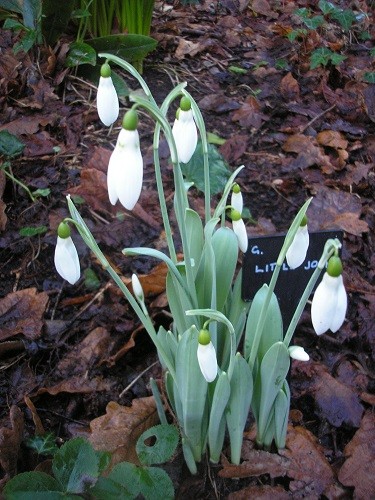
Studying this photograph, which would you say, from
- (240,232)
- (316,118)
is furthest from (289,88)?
(240,232)

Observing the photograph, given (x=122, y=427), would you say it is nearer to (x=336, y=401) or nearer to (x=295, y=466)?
(x=295, y=466)

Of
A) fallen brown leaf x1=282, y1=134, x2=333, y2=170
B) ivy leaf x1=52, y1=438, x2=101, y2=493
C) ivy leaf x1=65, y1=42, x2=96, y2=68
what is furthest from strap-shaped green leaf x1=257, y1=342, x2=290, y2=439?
ivy leaf x1=65, y1=42, x2=96, y2=68

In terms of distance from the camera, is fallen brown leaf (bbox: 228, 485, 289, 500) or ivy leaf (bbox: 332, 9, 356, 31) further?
ivy leaf (bbox: 332, 9, 356, 31)

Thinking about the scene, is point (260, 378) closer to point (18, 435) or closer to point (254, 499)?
point (254, 499)

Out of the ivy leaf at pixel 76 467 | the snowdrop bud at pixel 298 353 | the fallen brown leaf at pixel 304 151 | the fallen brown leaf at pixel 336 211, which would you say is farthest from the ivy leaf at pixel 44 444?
the fallen brown leaf at pixel 304 151

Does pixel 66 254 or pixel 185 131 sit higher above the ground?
pixel 185 131

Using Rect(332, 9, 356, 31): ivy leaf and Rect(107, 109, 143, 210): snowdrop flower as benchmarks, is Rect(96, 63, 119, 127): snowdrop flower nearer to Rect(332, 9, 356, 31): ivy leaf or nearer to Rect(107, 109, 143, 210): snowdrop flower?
Rect(107, 109, 143, 210): snowdrop flower

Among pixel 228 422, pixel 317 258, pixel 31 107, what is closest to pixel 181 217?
pixel 317 258
